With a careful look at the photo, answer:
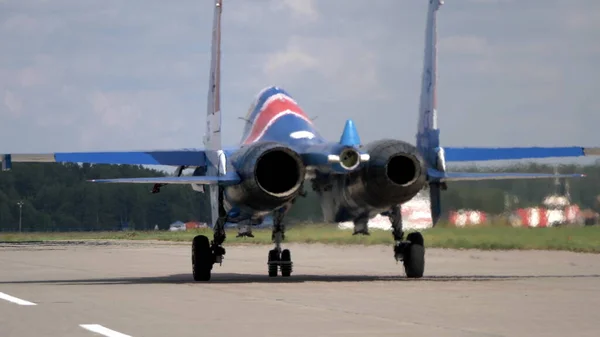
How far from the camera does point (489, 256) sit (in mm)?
38344

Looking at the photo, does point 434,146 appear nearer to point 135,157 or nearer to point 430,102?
point 430,102

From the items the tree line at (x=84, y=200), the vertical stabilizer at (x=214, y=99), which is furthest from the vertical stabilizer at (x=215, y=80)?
the tree line at (x=84, y=200)

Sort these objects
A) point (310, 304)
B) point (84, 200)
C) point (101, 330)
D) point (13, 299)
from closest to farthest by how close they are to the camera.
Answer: point (101, 330), point (310, 304), point (13, 299), point (84, 200)

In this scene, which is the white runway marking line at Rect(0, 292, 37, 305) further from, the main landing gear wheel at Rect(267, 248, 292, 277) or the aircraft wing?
the main landing gear wheel at Rect(267, 248, 292, 277)

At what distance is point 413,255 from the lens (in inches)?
949

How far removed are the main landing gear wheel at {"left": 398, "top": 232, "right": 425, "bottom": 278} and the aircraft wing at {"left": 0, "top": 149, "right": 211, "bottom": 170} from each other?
470 centimetres

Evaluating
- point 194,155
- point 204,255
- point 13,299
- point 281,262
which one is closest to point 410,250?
point 281,262

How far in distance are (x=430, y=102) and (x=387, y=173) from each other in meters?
3.83

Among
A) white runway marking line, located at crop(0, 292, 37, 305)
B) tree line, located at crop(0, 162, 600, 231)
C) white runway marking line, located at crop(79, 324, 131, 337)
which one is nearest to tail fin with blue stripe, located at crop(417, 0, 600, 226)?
white runway marking line, located at crop(0, 292, 37, 305)

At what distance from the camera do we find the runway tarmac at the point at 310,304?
13625mm

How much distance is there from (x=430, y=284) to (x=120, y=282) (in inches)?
239

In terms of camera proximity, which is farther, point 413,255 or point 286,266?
point 286,266

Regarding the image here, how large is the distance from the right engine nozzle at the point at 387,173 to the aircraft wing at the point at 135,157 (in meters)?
5.23

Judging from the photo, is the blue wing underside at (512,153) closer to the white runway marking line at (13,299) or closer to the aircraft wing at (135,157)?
the aircraft wing at (135,157)
